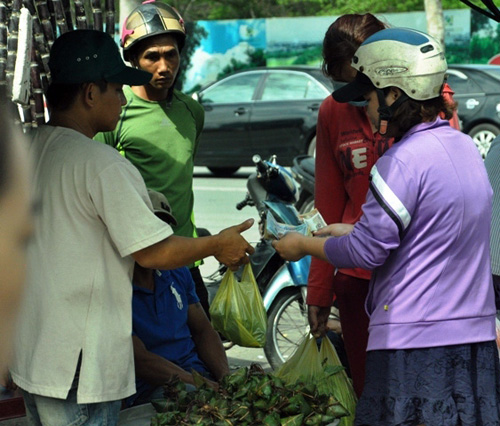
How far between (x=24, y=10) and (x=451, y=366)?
156cm

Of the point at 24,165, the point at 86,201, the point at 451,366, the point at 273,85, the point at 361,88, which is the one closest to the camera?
the point at 24,165

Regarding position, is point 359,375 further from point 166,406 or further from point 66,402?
point 66,402

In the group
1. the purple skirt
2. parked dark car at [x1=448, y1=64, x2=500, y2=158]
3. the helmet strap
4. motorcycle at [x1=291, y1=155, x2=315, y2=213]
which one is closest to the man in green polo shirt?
the helmet strap

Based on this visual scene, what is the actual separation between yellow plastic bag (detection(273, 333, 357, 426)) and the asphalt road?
4.34m

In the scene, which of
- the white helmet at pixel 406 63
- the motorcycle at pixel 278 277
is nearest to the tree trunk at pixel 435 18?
the motorcycle at pixel 278 277

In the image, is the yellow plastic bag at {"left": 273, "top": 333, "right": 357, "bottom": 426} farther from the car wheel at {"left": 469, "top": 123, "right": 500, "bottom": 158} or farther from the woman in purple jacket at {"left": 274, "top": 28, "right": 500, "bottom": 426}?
the car wheel at {"left": 469, "top": 123, "right": 500, "bottom": 158}

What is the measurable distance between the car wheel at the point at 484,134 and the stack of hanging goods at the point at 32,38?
10.8m

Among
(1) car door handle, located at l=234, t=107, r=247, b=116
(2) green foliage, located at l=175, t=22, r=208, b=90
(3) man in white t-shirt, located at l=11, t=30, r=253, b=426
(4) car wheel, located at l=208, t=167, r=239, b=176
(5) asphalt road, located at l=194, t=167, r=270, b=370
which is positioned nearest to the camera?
(3) man in white t-shirt, located at l=11, t=30, r=253, b=426

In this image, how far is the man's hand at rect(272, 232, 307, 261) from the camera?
2.85 meters

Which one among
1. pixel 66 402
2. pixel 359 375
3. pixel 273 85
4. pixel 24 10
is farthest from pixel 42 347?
pixel 273 85

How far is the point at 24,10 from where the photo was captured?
246 cm

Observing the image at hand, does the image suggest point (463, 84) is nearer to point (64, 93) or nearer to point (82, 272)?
point (64, 93)

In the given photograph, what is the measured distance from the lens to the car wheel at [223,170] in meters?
14.8

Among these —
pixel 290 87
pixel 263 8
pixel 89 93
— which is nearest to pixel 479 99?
pixel 290 87
